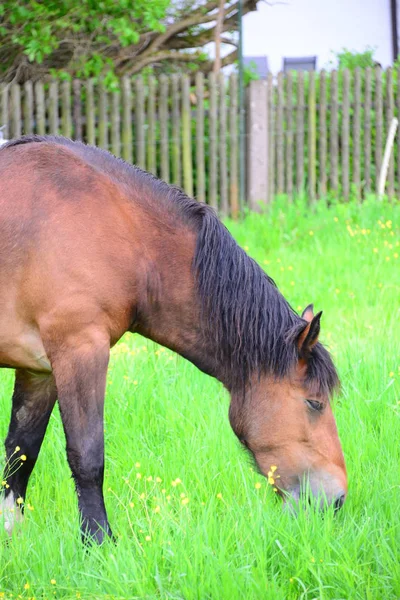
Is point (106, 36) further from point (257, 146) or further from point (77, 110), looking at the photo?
point (257, 146)

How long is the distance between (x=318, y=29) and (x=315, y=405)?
13.7 m

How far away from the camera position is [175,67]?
1063 centimetres

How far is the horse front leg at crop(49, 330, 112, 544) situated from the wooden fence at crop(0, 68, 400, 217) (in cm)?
633

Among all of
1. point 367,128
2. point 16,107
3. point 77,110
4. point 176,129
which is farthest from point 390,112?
point 16,107

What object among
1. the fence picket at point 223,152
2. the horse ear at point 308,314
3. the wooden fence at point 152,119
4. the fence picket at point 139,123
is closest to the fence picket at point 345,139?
the wooden fence at point 152,119

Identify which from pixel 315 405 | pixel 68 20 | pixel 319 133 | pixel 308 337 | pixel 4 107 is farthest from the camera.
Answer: pixel 319 133

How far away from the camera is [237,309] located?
3.55 m

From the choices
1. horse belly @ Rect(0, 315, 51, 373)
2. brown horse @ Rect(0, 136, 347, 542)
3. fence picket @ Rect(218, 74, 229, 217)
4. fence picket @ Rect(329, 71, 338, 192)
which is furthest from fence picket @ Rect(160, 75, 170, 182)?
horse belly @ Rect(0, 315, 51, 373)

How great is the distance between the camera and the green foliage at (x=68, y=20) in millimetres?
8164

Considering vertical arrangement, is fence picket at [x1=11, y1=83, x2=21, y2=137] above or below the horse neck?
above

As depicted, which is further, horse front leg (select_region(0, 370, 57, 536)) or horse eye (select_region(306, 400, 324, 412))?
horse front leg (select_region(0, 370, 57, 536))

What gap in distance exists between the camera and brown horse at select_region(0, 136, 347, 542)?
3.27m

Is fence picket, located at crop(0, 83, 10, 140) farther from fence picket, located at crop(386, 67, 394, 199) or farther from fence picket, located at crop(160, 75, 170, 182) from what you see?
fence picket, located at crop(386, 67, 394, 199)

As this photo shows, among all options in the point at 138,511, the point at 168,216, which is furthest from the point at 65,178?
the point at 138,511
